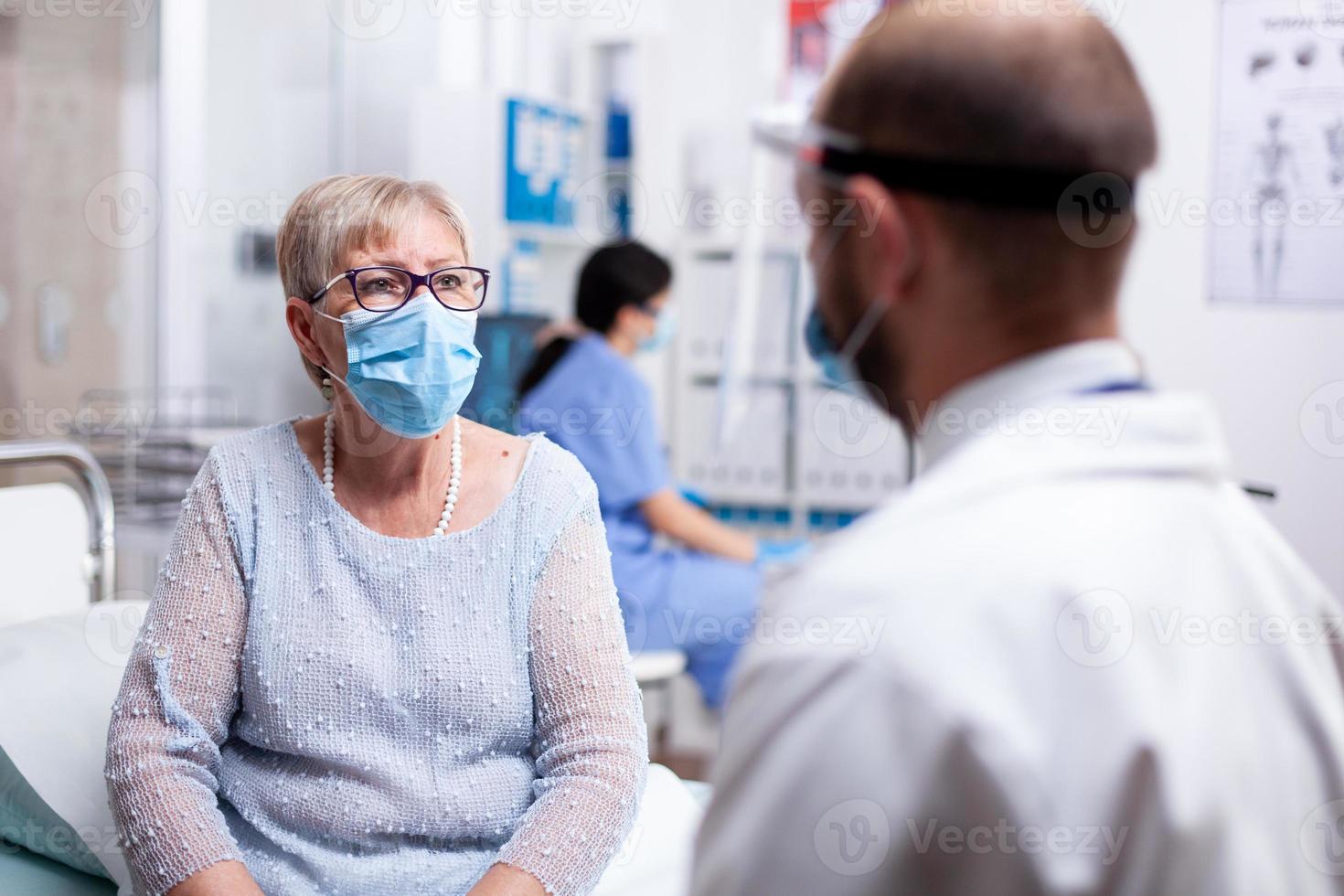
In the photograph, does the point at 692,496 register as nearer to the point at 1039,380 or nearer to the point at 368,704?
the point at 368,704

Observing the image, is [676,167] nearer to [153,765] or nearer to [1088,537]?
[153,765]

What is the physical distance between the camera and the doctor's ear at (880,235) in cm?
70

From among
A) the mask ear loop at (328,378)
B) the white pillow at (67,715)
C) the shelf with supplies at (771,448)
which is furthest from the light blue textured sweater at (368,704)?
the shelf with supplies at (771,448)

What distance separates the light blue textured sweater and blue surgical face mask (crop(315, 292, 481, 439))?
0.40ft

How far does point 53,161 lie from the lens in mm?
2975

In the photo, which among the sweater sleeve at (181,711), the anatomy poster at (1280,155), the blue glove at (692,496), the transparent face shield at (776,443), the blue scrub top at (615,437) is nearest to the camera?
the sweater sleeve at (181,711)

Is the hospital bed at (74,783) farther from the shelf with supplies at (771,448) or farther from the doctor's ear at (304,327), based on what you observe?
the shelf with supplies at (771,448)

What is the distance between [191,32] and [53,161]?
513 mm

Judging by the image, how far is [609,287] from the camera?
2973 mm

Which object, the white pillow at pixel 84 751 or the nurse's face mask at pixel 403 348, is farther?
the white pillow at pixel 84 751

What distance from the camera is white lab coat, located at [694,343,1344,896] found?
1.93ft

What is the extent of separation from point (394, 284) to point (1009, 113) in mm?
839

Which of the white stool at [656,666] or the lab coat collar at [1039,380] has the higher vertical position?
the lab coat collar at [1039,380]

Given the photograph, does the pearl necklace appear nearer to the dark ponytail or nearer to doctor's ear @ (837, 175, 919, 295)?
doctor's ear @ (837, 175, 919, 295)
